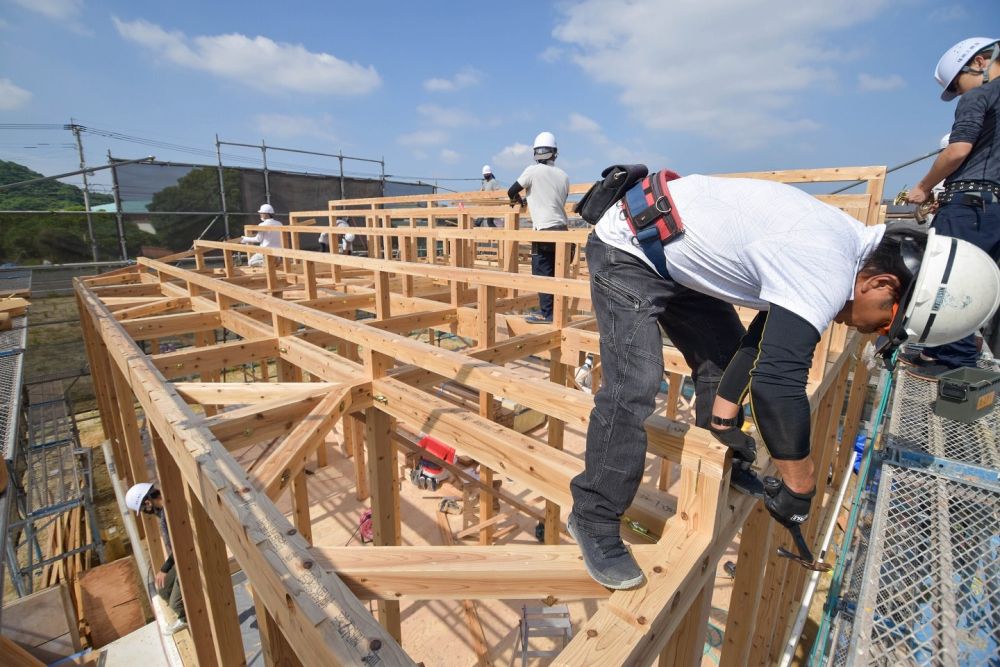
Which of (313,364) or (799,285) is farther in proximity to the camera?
(313,364)

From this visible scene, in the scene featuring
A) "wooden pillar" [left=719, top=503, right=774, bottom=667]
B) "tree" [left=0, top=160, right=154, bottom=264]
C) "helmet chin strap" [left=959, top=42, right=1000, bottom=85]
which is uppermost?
"helmet chin strap" [left=959, top=42, right=1000, bottom=85]

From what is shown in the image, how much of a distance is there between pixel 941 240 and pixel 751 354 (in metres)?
0.65

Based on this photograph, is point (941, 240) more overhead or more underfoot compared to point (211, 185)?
more underfoot

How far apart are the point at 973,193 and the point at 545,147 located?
13.4 feet

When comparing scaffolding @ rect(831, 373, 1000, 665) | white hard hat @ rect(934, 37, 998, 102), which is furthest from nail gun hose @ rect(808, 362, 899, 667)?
white hard hat @ rect(934, 37, 998, 102)

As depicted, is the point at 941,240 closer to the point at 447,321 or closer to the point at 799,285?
the point at 799,285

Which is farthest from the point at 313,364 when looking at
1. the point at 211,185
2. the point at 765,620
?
the point at 211,185

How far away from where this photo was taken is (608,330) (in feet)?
5.58

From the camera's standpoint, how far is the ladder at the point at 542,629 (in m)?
4.52

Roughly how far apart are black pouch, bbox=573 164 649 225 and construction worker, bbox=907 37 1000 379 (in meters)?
2.65

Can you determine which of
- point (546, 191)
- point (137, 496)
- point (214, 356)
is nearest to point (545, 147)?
point (546, 191)

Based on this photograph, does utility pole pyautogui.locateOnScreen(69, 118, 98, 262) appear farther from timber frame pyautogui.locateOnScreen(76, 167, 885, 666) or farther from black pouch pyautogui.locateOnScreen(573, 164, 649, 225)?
black pouch pyautogui.locateOnScreen(573, 164, 649, 225)

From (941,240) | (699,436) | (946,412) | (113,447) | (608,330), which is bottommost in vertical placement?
(113,447)

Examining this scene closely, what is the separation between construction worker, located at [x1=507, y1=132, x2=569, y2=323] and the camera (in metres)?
5.72
